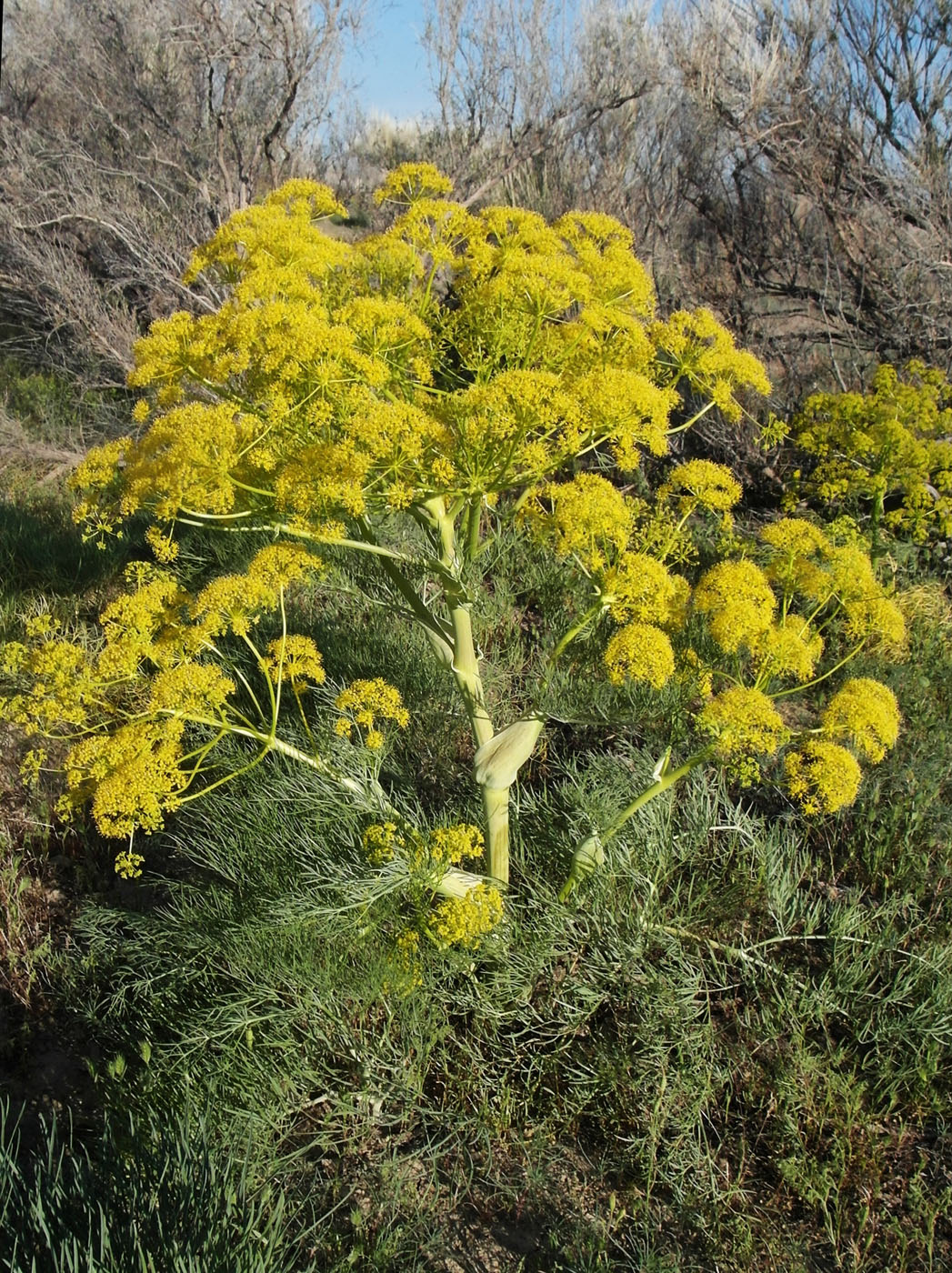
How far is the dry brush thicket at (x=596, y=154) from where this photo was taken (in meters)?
6.32

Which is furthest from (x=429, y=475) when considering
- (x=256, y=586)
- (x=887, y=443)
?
Result: (x=887, y=443)

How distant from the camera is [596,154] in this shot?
8.80 metres

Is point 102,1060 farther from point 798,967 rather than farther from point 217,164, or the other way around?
point 217,164

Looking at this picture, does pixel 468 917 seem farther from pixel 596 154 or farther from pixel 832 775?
pixel 596 154

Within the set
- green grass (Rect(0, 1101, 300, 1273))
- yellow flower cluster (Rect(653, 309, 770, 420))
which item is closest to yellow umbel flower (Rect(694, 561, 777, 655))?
yellow flower cluster (Rect(653, 309, 770, 420))

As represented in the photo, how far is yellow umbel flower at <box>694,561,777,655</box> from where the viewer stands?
225cm

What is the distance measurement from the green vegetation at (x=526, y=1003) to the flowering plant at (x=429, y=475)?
0.03 meters

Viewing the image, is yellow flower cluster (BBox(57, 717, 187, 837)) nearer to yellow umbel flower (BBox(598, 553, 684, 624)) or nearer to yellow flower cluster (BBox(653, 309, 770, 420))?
yellow umbel flower (BBox(598, 553, 684, 624))

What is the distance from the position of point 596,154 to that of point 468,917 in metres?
8.59

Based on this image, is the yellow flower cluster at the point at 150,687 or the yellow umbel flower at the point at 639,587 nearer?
the yellow flower cluster at the point at 150,687

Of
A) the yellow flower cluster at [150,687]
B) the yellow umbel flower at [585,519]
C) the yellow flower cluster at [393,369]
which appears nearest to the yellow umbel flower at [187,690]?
the yellow flower cluster at [150,687]

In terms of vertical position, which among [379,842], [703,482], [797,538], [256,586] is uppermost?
[703,482]

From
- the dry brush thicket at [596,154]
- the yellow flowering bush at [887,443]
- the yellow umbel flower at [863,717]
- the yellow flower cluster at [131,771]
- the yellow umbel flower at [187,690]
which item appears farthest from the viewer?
the dry brush thicket at [596,154]

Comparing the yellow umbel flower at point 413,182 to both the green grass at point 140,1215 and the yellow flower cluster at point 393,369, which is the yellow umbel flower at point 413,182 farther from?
the green grass at point 140,1215
